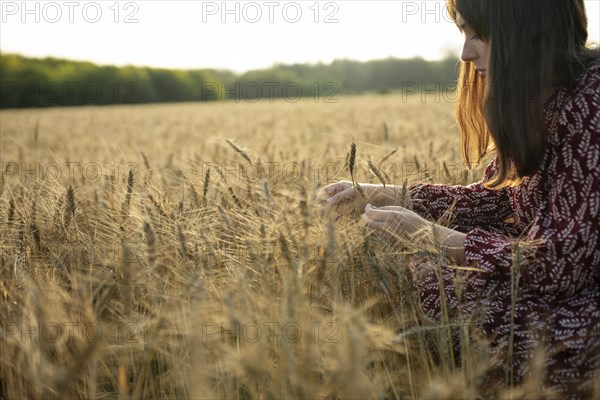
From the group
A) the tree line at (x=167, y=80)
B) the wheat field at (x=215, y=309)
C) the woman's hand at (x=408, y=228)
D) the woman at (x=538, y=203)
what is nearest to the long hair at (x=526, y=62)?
the woman at (x=538, y=203)

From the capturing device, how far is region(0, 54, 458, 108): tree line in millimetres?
28656

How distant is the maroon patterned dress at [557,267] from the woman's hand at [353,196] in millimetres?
319

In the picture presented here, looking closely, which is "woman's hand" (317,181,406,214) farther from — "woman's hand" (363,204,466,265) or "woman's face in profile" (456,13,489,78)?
"woman's face in profile" (456,13,489,78)

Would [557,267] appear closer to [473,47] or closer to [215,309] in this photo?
[473,47]

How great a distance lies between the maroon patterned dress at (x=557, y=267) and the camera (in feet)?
3.96

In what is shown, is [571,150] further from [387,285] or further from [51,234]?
[51,234]

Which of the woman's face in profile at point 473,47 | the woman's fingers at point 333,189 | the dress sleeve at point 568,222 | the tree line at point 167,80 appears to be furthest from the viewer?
the tree line at point 167,80

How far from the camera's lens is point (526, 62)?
137 cm

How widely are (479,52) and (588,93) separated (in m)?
0.33

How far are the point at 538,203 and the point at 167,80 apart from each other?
38.1 m

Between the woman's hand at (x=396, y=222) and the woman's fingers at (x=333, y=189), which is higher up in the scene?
the woman's fingers at (x=333, y=189)

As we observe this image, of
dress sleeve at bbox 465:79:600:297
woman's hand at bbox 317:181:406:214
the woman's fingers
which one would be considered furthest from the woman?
the woman's fingers

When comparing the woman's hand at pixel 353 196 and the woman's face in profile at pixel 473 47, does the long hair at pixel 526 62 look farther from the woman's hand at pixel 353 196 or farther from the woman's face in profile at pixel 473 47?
the woman's hand at pixel 353 196

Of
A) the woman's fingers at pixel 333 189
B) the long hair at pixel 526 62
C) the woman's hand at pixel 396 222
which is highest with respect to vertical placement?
the long hair at pixel 526 62
